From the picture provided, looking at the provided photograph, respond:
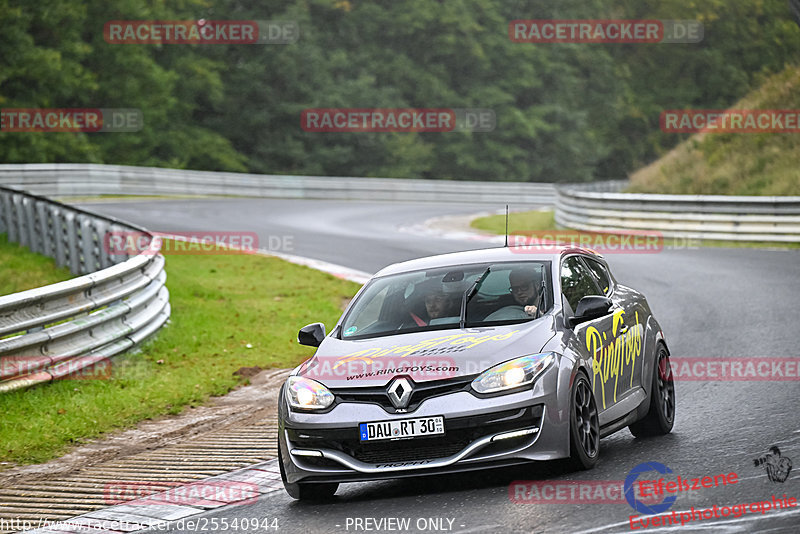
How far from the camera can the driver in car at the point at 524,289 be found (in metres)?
7.82

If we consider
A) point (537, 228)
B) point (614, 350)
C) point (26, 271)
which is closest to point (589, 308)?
point (614, 350)

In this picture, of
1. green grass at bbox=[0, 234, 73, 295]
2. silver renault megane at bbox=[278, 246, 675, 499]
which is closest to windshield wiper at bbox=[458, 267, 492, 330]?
silver renault megane at bbox=[278, 246, 675, 499]

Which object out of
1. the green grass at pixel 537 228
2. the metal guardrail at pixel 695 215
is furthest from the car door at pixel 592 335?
the metal guardrail at pixel 695 215

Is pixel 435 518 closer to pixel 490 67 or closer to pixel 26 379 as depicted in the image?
pixel 26 379

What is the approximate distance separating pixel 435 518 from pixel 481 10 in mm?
66853

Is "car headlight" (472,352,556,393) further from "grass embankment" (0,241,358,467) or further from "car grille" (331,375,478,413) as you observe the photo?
"grass embankment" (0,241,358,467)

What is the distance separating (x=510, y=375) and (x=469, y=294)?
1187 millimetres

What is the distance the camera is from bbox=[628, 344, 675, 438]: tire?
8.46 m

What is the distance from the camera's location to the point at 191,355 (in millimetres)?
12742

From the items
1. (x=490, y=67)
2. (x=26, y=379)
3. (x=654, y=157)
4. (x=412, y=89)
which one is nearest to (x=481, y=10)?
(x=490, y=67)

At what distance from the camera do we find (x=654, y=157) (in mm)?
82812

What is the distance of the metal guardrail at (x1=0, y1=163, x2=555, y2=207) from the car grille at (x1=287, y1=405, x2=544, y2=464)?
107ft

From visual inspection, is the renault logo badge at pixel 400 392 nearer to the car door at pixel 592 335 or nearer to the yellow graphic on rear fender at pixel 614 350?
the car door at pixel 592 335

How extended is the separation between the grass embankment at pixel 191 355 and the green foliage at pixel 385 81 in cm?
3103
